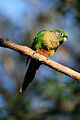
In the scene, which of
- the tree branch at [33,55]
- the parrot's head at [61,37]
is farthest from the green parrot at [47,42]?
the tree branch at [33,55]

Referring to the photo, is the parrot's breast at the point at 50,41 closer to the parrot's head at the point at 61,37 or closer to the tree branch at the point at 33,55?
the parrot's head at the point at 61,37

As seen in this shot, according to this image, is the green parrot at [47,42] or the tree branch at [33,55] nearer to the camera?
the tree branch at [33,55]

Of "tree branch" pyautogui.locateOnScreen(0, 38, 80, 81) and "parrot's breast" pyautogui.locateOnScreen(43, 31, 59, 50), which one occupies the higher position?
"parrot's breast" pyautogui.locateOnScreen(43, 31, 59, 50)

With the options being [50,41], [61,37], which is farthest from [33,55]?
[61,37]

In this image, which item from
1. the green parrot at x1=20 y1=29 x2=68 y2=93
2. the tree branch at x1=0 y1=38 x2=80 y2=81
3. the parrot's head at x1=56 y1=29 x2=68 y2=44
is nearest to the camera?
the tree branch at x1=0 y1=38 x2=80 y2=81

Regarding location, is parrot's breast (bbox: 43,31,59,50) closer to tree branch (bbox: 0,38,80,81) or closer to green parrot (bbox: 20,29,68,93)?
green parrot (bbox: 20,29,68,93)

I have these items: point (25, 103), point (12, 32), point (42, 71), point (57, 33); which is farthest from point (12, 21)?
point (57, 33)

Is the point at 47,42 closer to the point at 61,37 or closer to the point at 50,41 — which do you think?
the point at 50,41

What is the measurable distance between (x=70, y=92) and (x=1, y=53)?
717 centimetres

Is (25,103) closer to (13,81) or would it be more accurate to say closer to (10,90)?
(10,90)

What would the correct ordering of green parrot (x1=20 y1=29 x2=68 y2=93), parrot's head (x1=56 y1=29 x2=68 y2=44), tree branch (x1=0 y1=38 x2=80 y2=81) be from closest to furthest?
tree branch (x1=0 y1=38 x2=80 y2=81) → green parrot (x1=20 y1=29 x2=68 y2=93) → parrot's head (x1=56 y1=29 x2=68 y2=44)

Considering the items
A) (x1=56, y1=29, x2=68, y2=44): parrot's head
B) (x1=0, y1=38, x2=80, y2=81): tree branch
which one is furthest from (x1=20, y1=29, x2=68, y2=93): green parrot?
(x1=0, y1=38, x2=80, y2=81): tree branch

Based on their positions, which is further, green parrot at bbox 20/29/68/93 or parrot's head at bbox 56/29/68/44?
parrot's head at bbox 56/29/68/44

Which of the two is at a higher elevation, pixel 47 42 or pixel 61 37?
pixel 61 37
